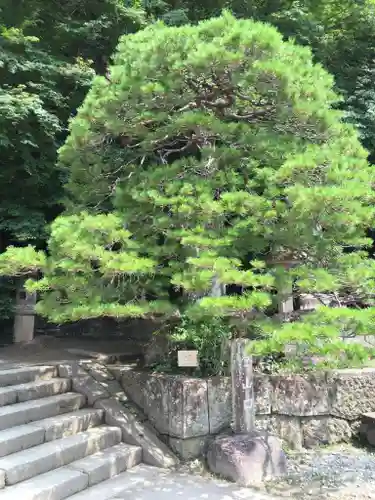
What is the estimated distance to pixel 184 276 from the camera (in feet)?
11.9

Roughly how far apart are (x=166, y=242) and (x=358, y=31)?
6648 mm

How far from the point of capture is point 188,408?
180 inches

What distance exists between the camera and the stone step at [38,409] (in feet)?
13.7

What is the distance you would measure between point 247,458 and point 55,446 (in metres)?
1.71

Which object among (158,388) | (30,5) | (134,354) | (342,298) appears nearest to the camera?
(342,298)

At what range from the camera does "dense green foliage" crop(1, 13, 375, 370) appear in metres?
3.50

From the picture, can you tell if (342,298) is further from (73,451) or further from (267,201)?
(73,451)

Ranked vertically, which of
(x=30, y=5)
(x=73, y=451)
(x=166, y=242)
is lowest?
(x=73, y=451)

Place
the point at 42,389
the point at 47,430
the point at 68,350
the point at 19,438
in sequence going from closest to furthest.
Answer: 1. the point at 19,438
2. the point at 47,430
3. the point at 42,389
4. the point at 68,350

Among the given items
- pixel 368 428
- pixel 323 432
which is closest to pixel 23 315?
pixel 323 432

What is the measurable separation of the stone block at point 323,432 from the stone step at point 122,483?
1860mm

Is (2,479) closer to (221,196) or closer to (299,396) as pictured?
(221,196)

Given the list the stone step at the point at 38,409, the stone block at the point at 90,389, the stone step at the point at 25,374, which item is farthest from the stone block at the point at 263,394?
the stone step at the point at 25,374

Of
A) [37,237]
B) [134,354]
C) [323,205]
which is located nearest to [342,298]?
[323,205]
